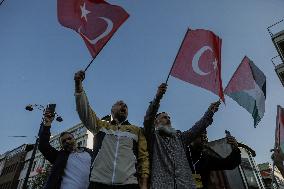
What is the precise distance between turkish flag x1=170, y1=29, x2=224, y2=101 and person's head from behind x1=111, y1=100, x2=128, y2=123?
150 centimetres

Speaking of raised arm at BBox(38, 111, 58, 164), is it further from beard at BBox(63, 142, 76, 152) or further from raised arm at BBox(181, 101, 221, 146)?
raised arm at BBox(181, 101, 221, 146)

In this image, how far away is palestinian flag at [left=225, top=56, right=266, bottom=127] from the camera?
720 cm

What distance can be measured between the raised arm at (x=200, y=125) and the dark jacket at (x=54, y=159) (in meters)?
1.59

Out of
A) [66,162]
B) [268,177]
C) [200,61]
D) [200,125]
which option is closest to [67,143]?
[66,162]

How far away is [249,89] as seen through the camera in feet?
24.6

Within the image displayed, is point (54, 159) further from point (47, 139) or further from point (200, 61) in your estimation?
point (200, 61)

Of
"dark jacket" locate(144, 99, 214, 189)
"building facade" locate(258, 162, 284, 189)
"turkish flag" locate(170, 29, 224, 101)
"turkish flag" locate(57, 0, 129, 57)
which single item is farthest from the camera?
"building facade" locate(258, 162, 284, 189)

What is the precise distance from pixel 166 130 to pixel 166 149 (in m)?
0.38

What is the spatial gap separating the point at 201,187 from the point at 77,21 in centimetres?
334

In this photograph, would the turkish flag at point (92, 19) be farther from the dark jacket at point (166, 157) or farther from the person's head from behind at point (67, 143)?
the dark jacket at point (166, 157)

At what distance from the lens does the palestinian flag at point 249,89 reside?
7199mm

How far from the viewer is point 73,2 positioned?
541 centimetres

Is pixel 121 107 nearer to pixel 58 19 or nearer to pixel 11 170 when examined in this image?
pixel 58 19

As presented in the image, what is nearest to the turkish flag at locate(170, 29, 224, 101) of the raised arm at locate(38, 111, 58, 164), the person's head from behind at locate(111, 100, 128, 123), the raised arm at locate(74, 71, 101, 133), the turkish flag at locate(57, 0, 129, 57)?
the turkish flag at locate(57, 0, 129, 57)
